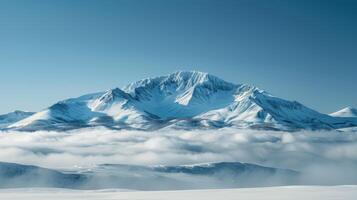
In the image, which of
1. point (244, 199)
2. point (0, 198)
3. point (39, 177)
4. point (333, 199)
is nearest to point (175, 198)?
point (244, 199)

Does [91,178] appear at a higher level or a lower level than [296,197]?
higher

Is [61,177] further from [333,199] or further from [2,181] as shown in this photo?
[333,199]

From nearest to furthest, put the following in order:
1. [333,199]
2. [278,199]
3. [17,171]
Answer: [333,199] < [278,199] < [17,171]

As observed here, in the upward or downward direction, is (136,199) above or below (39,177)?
below

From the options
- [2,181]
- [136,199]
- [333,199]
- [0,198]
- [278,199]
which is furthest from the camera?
[2,181]

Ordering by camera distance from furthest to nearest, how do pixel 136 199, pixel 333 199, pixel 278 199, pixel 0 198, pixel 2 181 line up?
1. pixel 2 181
2. pixel 0 198
3. pixel 136 199
4. pixel 278 199
5. pixel 333 199

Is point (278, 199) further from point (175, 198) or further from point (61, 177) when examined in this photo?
point (61, 177)

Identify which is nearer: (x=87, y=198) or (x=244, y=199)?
(x=244, y=199)

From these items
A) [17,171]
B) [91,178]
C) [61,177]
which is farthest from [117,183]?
[17,171]

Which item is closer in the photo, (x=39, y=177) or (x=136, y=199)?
(x=136, y=199)
